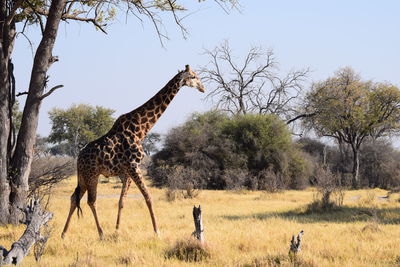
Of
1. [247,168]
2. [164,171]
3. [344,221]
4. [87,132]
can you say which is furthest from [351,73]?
[344,221]

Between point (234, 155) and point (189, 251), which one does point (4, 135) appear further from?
point (234, 155)

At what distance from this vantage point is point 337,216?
46.3 feet

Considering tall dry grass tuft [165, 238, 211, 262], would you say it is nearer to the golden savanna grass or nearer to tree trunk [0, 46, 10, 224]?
the golden savanna grass

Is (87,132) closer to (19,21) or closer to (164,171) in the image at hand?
(164,171)

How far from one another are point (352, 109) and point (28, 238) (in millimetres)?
35761

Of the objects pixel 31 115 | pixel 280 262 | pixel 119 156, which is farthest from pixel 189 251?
pixel 31 115

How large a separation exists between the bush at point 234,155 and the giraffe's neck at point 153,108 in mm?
17882

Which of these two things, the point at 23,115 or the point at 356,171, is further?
the point at 356,171

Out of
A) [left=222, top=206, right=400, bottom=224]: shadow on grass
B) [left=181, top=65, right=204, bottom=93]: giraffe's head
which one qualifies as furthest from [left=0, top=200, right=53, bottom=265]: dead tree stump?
[left=222, top=206, right=400, bottom=224]: shadow on grass

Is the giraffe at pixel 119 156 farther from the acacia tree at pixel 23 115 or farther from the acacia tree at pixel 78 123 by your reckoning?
the acacia tree at pixel 78 123

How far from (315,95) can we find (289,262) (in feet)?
121

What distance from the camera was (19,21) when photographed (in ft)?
45.7

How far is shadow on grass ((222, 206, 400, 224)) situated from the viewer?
43.2 feet

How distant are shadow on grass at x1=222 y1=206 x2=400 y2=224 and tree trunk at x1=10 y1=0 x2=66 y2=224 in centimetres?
488
